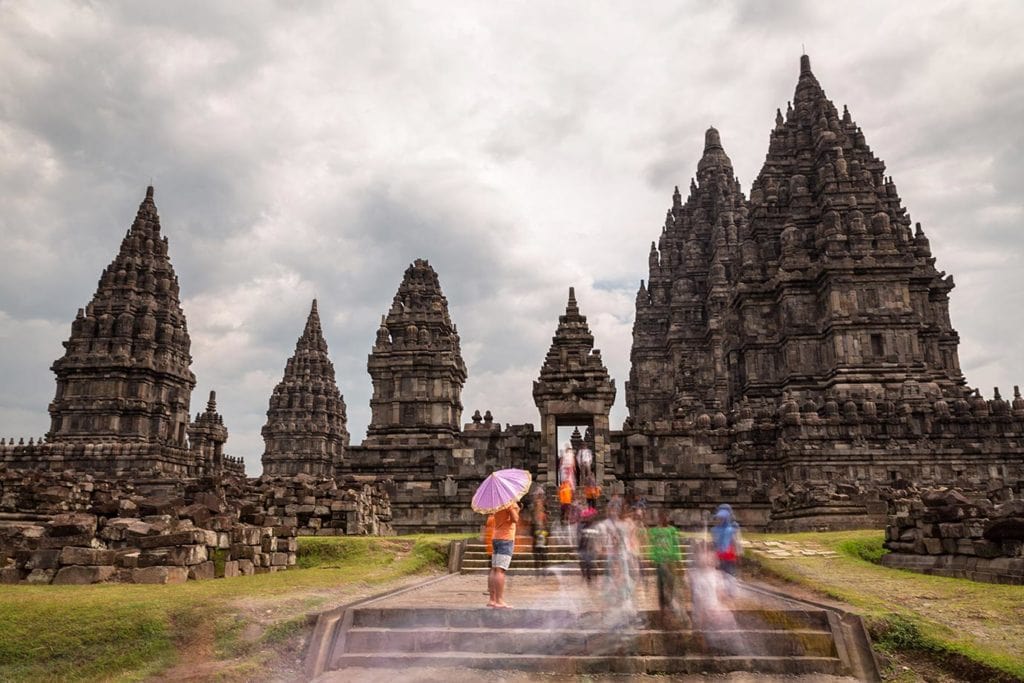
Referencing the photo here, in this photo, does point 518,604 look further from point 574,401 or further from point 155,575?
point 574,401

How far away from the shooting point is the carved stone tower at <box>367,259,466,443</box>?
1451 inches

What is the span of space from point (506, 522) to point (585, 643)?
189 cm

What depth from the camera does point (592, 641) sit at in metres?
7.87

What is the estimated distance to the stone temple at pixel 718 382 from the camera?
80.3 ft

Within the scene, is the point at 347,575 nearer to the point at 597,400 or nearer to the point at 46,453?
the point at 597,400

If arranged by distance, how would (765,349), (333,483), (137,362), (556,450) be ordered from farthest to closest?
(137,362) → (765,349) → (556,450) → (333,483)

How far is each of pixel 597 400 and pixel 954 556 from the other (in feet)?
44.1

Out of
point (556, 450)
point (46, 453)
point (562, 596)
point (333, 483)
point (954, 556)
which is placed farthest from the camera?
point (46, 453)

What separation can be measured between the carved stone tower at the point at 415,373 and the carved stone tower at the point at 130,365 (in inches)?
483

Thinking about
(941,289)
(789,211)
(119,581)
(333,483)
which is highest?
(789,211)

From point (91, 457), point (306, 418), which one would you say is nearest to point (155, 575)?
point (91, 457)

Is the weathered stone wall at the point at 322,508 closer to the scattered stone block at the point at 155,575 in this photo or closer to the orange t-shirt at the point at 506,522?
the scattered stone block at the point at 155,575

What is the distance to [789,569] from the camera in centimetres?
1184

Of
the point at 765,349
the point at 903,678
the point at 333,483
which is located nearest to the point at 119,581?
the point at 333,483
